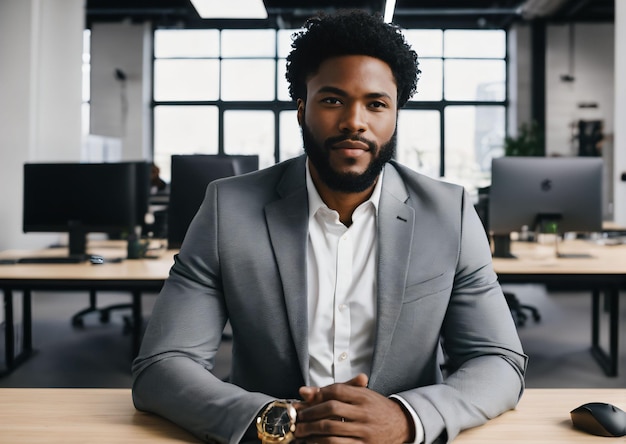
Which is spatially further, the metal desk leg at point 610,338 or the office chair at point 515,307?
the office chair at point 515,307

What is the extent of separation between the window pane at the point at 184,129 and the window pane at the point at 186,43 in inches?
36.8

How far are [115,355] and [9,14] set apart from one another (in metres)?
2.87

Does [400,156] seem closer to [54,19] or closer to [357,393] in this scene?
[54,19]

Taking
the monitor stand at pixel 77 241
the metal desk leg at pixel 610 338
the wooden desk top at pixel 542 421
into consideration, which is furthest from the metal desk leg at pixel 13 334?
the metal desk leg at pixel 610 338

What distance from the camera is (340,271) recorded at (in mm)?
Answer: 1399

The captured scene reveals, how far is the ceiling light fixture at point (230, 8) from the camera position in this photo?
5273 mm

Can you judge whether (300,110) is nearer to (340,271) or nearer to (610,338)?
(340,271)

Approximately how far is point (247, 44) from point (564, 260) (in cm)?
813

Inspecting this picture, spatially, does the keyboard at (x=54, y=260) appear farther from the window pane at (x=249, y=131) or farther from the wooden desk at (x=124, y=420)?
the window pane at (x=249, y=131)

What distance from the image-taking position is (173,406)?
114 cm

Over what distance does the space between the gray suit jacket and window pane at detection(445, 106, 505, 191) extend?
9340 mm

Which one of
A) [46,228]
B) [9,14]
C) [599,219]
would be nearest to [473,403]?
[599,219]

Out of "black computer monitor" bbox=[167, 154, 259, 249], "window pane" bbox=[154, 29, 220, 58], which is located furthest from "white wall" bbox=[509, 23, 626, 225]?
"black computer monitor" bbox=[167, 154, 259, 249]

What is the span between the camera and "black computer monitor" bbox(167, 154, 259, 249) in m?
3.13
